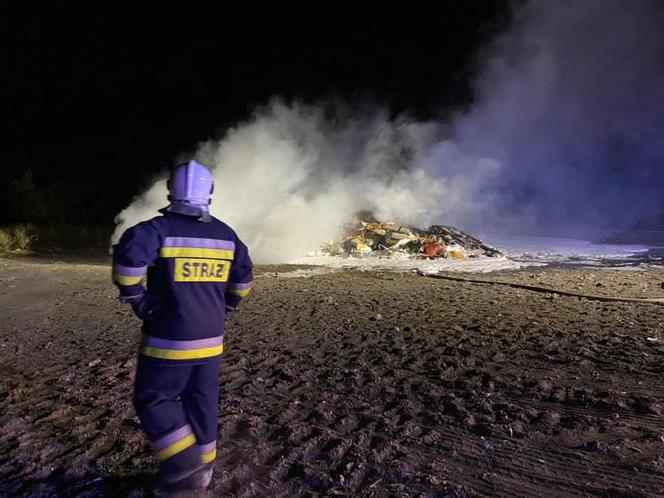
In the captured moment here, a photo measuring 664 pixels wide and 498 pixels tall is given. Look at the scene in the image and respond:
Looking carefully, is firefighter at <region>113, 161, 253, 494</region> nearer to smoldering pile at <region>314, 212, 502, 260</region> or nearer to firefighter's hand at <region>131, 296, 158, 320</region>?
firefighter's hand at <region>131, 296, 158, 320</region>

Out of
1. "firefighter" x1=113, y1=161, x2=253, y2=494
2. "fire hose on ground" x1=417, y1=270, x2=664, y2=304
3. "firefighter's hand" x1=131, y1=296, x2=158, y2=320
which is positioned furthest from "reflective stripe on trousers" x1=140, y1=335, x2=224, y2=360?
"fire hose on ground" x1=417, y1=270, x2=664, y2=304

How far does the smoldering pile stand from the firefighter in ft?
46.7

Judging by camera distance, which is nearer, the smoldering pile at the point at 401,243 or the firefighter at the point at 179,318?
the firefighter at the point at 179,318

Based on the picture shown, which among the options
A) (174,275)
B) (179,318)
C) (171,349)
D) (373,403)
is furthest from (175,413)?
(373,403)

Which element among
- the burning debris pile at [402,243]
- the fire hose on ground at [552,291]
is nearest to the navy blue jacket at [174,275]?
the fire hose on ground at [552,291]

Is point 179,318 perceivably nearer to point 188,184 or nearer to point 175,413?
point 175,413

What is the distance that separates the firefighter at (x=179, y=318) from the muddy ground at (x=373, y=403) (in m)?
0.33

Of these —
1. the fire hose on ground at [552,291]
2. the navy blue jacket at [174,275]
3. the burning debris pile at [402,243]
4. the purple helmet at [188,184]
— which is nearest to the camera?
the navy blue jacket at [174,275]

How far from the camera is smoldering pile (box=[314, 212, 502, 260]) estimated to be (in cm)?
1683

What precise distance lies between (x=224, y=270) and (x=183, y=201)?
454 millimetres

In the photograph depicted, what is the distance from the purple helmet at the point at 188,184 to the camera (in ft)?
8.34

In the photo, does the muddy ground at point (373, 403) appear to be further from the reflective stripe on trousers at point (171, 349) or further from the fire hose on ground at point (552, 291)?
the reflective stripe on trousers at point (171, 349)

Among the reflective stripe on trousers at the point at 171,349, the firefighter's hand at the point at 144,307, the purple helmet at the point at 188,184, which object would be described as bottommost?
the reflective stripe on trousers at the point at 171,349

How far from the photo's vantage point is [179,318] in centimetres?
241
